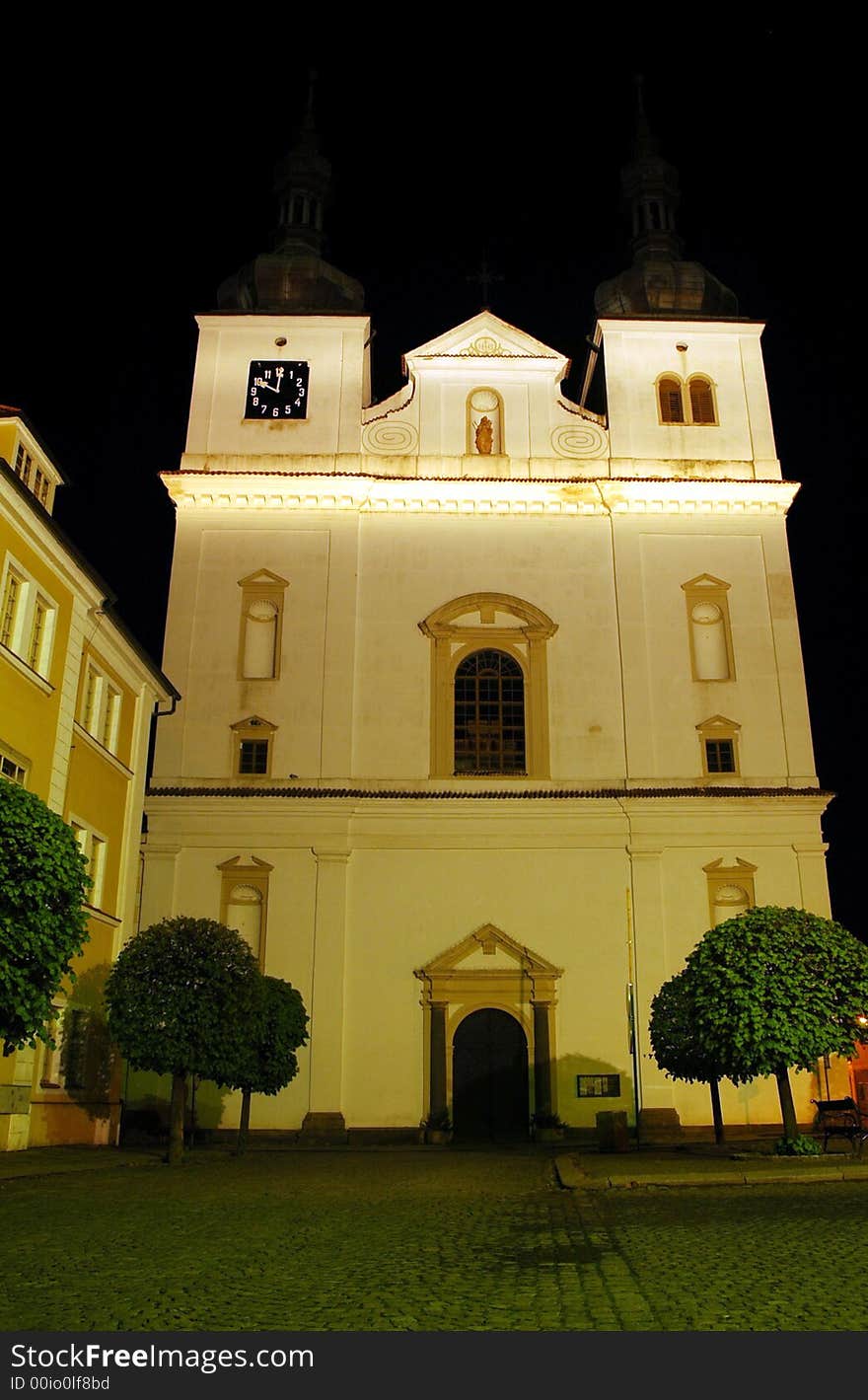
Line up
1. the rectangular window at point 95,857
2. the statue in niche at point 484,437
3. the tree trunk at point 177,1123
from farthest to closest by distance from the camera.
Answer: the statue in niche at point 484,437, the rectangular window at point 95,857, the tree trunk at point 177,1123

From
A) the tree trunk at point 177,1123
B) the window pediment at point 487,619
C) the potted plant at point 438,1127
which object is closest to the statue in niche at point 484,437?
the window pediment at point 487,619

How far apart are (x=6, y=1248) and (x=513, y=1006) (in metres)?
19.3

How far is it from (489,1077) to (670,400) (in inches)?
735

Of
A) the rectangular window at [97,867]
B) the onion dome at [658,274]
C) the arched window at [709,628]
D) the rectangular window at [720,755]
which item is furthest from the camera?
the onion dome at [658,274]

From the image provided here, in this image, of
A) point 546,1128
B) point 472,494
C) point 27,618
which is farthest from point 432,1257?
point 472,494

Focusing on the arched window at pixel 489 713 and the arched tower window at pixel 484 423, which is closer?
the arched window at pixel 489 713

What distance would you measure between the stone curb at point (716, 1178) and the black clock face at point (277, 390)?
74.8 ft

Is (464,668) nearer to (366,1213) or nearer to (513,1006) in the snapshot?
(513,1006)

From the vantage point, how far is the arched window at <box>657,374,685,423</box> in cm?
3269

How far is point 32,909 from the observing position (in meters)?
13.8

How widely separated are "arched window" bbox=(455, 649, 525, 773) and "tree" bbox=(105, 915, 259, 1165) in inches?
396

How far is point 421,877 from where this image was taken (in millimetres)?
27844

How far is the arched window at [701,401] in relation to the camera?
32750 mm

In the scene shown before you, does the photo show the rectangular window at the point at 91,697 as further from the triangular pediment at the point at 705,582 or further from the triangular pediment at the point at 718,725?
the triangular pediment at the point at 705,582
